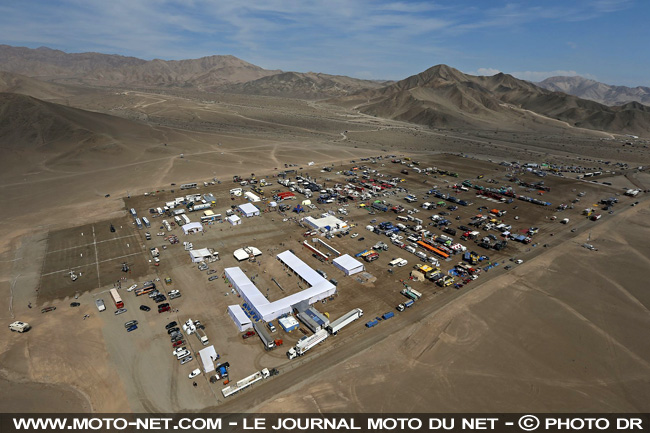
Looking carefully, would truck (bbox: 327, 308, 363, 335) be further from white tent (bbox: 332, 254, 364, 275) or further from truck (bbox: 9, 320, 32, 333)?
truck (bbox: 9, 320, 32, 333)

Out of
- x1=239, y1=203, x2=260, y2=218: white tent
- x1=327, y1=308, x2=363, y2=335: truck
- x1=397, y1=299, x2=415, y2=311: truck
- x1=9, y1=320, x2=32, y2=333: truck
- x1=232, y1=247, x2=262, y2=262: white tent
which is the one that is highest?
x1=239, y1=203, x2=260, y2=218: white tent

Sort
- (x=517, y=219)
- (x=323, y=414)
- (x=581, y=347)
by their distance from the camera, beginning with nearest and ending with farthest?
(x=323, y=414), (x=581, y=347), (x=517, y=219)

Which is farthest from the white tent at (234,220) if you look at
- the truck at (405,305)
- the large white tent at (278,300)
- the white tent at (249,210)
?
the truck at (405,305)

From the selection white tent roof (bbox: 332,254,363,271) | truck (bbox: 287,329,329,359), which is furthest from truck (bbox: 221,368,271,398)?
white tent roof (bbox: 332,254,363,271)

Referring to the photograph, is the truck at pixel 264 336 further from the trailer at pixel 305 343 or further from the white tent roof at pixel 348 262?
the white tent roof at pixel 348 262

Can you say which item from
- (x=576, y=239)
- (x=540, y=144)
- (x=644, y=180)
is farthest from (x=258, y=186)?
(x=540, y=144)

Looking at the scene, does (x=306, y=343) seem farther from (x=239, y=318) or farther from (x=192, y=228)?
(x=192, y=228)

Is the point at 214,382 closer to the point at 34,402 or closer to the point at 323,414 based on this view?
the point at 323,414
